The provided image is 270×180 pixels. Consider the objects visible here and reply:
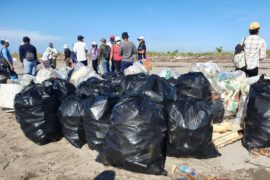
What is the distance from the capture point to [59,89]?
4977mm

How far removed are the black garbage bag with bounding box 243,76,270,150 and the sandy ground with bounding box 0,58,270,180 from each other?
0.58 feet

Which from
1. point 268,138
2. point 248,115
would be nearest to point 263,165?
point 268,138

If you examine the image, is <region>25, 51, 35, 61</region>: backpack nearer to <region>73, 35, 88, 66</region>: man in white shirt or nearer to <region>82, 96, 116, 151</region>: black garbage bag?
<region>73, 35, 88, 66</region>: man in white shirt

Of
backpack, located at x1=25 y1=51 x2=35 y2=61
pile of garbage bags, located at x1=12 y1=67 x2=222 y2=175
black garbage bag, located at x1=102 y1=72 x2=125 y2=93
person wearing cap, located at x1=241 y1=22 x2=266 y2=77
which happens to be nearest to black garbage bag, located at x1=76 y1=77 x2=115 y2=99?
pile of garbage bags, located at x1=12 y1=67 x2=222 y2=175

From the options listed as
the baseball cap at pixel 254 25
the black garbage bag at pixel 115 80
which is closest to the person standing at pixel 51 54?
the black garbage bag at pixel 115 80

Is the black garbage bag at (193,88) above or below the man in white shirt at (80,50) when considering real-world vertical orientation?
below

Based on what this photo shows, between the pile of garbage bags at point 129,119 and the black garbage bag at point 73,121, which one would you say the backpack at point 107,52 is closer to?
the pile of garbage bags at point 129,119

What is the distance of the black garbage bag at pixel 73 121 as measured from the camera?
418 cm

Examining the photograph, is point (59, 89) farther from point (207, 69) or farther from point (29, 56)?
point (29, 56)

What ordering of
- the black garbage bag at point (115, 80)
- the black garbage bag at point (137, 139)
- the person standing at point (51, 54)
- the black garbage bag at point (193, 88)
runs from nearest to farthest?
the black garbage bag at point (137, 139), the black garbage bag at point (193, 88), the black garbage bag at point (115, 80), the person standing at point (51, 54)

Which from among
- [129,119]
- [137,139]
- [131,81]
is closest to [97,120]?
[129,119]

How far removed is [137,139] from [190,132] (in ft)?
2.20

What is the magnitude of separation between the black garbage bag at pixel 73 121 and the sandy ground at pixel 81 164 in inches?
4.2

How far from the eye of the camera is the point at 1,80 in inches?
327
